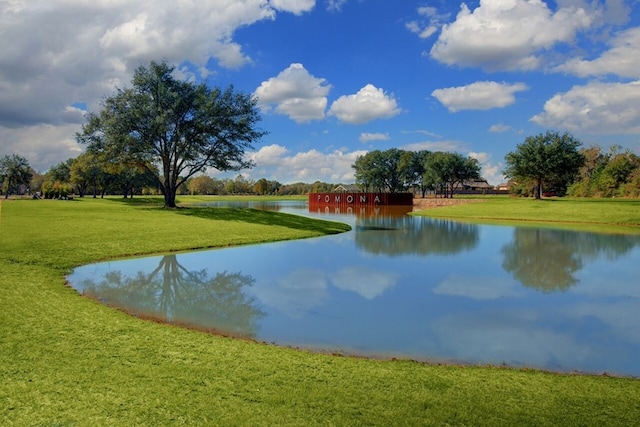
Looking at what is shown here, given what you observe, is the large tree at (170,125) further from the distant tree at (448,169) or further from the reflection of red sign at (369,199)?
the distant tree at (448,169)

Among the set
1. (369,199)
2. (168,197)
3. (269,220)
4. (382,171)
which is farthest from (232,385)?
(382,171)

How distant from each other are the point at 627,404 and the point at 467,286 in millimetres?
7800

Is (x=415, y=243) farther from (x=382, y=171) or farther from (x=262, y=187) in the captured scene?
(x=262, y=187)

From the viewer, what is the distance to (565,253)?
20.3 metres

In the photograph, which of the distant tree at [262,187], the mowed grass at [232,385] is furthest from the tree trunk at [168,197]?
the distant tree at [262,187]

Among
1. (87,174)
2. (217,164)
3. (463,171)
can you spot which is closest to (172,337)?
(217,164)

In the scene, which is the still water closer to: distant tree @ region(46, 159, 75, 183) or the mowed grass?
the mowed grass

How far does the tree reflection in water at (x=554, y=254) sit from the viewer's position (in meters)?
14.2

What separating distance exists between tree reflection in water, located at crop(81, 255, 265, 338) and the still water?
34 mm

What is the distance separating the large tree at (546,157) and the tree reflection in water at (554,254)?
3295 centimetres

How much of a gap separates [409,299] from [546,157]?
189 feet

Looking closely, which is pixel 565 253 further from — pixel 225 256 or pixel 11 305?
pixel 11 305

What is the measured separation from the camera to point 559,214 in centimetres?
4409

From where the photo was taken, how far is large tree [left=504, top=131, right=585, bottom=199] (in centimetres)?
5903
